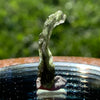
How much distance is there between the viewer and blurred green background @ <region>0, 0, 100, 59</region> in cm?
521

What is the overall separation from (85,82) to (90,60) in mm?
569

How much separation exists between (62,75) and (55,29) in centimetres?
323

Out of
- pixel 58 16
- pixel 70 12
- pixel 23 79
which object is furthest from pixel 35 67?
pixel 70 12

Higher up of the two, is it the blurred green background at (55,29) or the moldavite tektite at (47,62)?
the blurred green background at (55,29)

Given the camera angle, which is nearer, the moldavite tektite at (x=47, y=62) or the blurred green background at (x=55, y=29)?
the moldavite tektite at (x=47, y=62)

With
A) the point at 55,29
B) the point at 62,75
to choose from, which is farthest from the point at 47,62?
the point at 55,29

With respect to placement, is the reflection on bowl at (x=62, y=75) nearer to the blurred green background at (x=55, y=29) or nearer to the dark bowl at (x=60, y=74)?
the dark bowl at (x=60, y=74)

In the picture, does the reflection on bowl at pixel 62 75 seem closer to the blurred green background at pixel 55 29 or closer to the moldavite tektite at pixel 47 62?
the moldavite tektite at pixel 47 62

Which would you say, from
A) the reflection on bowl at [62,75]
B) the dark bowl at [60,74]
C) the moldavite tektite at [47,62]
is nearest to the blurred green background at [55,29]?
the dark bowl at [60,74]

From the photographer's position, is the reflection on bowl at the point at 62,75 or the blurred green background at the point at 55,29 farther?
the blurred green background at the point at 55,29

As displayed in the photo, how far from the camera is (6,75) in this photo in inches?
90.0

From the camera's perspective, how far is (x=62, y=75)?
2287mm

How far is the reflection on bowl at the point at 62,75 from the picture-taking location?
1974 mm

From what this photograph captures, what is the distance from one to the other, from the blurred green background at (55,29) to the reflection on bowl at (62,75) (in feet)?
8.94
